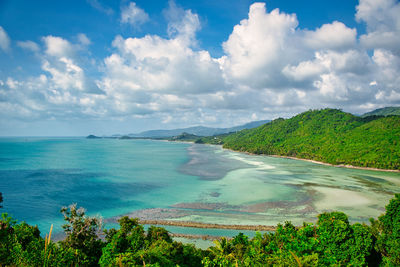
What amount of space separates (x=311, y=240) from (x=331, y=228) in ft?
6.75

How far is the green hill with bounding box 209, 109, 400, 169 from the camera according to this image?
83.2 m

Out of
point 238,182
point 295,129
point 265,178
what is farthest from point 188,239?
point 295,129

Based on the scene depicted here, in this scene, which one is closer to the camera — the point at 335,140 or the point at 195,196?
the point at 195,196

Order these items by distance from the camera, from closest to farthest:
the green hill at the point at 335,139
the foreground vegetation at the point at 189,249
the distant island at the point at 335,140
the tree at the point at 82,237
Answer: the foreground vegetation at the point at 189,249
the tree at the point at 82,237
the distant island at the point at 335,140
the green hill at the point at 335,139

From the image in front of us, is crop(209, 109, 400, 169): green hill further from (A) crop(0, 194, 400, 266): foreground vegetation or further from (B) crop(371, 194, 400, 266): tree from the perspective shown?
(A) crop(0, 194, 400, 266): foreground vegetation

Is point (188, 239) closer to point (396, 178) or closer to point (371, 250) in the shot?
point (371, 250)

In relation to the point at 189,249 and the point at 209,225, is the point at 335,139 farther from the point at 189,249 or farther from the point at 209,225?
the point at 189,249

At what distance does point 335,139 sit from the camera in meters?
114

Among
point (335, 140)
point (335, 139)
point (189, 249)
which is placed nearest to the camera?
point (189, 249)

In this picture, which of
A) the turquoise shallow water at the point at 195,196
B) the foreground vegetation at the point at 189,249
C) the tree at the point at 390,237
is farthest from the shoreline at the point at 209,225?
the tree at the point at 390,237

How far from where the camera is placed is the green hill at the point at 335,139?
83.2 m

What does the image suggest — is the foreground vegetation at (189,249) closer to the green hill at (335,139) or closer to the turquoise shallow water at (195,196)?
the turquoise shallow water at (195,196)

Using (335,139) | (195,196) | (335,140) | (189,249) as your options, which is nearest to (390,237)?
(189,249)

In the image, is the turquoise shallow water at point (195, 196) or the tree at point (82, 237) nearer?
the tree at point (82, 237)
